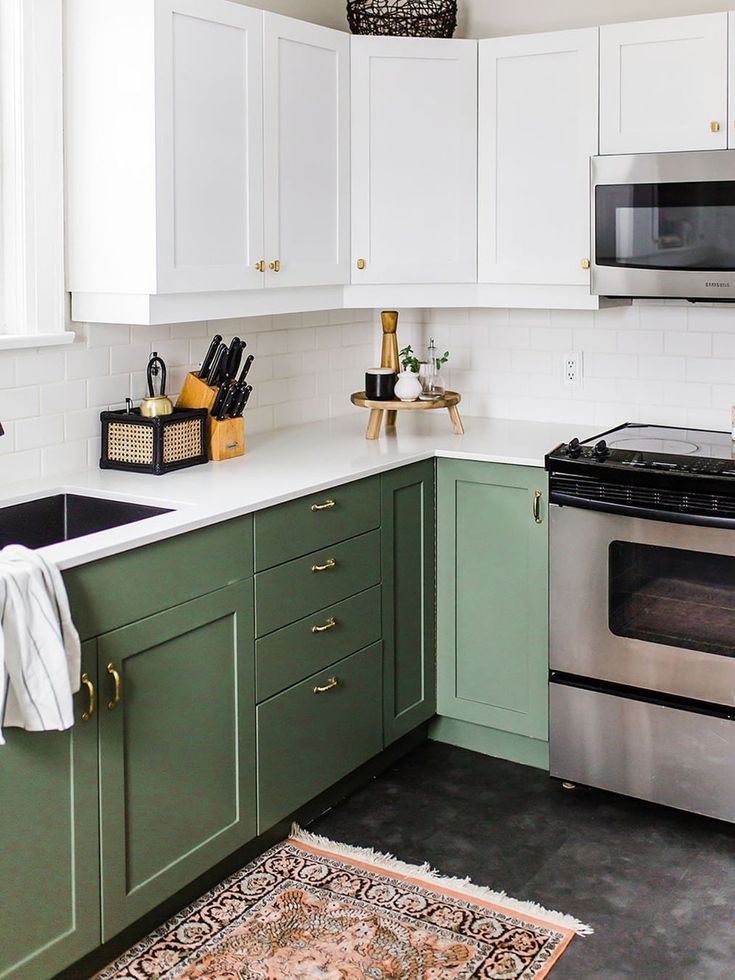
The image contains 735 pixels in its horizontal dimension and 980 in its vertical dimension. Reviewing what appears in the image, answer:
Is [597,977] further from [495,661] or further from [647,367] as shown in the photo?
[647,367]

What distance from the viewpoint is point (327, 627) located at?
2.99 m

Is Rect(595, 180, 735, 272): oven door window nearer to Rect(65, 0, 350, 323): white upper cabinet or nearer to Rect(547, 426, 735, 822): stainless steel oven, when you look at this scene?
Rect(547, 426, 735, 822): stainless steel oven

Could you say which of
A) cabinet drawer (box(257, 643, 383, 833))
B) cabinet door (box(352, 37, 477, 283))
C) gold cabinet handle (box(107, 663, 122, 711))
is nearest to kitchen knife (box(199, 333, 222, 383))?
cabinet door (box(352, 37, 477, 283))

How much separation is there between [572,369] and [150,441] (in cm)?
151

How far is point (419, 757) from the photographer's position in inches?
138

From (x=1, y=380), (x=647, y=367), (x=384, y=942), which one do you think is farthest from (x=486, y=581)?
(x=1, y=380)

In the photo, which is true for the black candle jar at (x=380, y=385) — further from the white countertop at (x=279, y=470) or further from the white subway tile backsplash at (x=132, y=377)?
the white subway tile backsplash at (x=132, y=377)

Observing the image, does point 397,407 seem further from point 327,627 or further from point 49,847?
point 49,847

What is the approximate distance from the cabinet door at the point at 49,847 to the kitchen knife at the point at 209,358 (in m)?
1.16

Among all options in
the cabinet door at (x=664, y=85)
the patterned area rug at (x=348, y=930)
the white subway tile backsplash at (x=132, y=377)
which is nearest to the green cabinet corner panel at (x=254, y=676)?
the patterned area rug at (x=348, y=930)

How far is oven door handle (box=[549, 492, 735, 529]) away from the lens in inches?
115

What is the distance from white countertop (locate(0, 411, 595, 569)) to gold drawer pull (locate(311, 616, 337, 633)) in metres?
0.36

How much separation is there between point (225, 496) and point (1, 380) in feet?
2.05

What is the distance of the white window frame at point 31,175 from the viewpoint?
278cm
